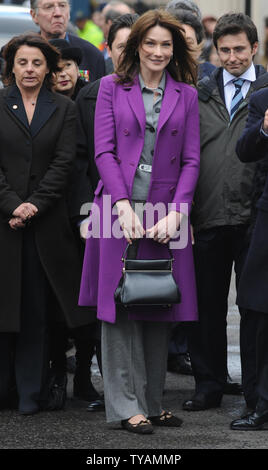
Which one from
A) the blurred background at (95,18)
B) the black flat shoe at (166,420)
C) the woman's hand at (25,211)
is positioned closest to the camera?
the black flat shoe at (166,420)

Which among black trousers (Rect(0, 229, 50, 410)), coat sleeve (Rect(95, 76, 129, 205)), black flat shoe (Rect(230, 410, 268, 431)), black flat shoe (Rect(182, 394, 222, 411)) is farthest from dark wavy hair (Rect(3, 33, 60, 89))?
black flat shoe (Rect(230, 410, 268, 431))

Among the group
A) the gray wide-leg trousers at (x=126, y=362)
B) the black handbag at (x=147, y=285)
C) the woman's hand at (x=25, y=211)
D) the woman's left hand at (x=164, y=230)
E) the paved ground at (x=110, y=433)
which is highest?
the woman's hand at (x=25, y=211)

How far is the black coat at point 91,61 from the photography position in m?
8.13

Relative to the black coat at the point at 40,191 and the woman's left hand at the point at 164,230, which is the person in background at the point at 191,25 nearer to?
the black coat at the point at 40,191

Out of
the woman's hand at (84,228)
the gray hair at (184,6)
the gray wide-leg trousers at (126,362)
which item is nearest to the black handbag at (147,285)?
the gray wide-leg trousers at (126,362)

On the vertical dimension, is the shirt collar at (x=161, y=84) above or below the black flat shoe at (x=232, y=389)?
above

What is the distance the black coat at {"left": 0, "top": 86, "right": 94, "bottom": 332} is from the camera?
6988 millimetres

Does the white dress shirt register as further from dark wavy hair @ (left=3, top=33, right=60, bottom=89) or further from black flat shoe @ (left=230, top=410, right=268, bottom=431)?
black flat shoe @ (left=230, top=410, right=268, bottom=431)

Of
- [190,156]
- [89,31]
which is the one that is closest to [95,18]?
[89,31]

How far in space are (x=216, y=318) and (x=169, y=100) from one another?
52.0 inches

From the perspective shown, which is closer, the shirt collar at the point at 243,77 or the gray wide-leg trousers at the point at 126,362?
the gray wide-leg trousers at the point at 126,362

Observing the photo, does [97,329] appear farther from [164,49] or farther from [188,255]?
[164,49]

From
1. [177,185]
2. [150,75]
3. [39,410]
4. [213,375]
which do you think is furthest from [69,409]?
[150,75]
